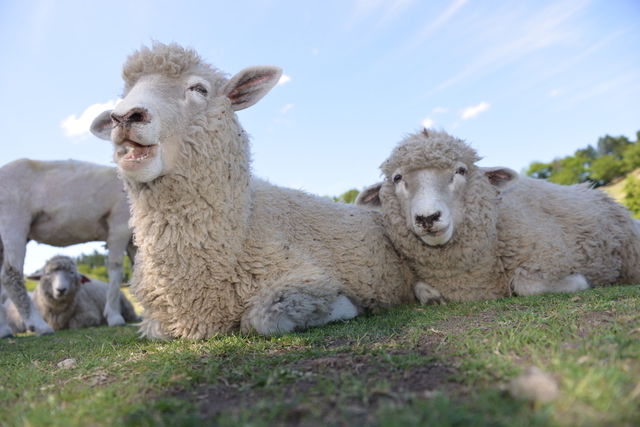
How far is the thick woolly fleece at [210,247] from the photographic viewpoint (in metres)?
3.09

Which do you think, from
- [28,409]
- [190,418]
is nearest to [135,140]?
[28,409]

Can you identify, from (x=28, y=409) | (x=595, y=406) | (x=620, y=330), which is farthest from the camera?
(x=620, y=330)

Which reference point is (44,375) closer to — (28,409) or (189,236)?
(28,409)

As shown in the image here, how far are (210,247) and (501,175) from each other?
299 cm

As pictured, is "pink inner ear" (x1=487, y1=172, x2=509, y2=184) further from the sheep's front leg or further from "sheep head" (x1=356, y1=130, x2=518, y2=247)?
the sheep's front leg

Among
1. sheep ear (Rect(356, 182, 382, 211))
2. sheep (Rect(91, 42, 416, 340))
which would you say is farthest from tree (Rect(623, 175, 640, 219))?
sheep (Rect(91, 42, 416, 340))

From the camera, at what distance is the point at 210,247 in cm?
311

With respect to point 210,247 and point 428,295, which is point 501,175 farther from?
point 210,247

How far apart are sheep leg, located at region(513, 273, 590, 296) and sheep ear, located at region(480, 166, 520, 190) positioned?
972mm

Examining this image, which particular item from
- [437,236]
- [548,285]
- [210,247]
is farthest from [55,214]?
[548,285]

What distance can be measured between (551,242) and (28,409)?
167 inches

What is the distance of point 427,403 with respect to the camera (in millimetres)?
1377

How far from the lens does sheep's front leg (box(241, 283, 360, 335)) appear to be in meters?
2.94

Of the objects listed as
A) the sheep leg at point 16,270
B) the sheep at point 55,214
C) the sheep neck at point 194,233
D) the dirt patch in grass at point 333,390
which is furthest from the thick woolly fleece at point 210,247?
the sheep leg at point 16,270
